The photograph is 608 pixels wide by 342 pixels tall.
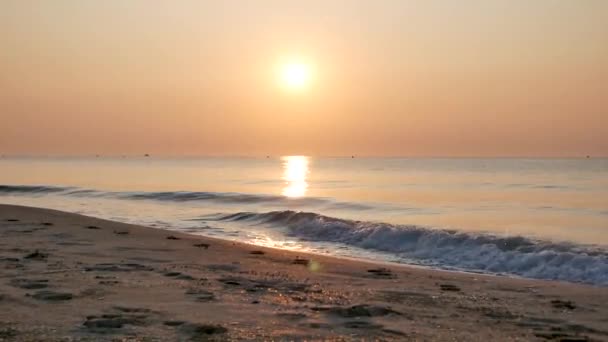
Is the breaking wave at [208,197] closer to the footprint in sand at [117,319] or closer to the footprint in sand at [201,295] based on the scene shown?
the footprint in sand at [201,295]

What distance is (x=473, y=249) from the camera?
49.6 feet

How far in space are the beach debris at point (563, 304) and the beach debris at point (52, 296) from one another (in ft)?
20.0

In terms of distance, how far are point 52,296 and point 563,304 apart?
6.46 meters

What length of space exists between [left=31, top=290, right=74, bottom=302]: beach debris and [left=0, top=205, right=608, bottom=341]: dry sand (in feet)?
0.04

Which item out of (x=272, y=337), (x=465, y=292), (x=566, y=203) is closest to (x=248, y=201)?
(x=566, y=203)

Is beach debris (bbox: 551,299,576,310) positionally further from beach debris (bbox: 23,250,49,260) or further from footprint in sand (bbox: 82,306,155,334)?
beach debris (bbox: 23,250,49,260)

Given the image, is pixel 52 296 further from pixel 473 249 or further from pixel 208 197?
pixel 208 197

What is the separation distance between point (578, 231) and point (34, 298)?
16.8m

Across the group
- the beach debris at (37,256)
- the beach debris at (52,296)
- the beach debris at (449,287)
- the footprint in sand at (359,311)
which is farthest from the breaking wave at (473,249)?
the beach debris at (52,296)

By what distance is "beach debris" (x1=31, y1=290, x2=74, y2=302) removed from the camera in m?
6.81

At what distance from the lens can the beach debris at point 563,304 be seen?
7712 mm

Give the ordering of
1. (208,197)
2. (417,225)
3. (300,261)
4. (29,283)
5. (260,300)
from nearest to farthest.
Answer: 1. (260,300)
2. (29,283)
3. (300,261)
4. (417,225)
5. (208,197)

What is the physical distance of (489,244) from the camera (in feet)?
50.0

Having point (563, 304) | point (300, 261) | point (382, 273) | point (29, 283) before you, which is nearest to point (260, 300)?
point (29, 283)
